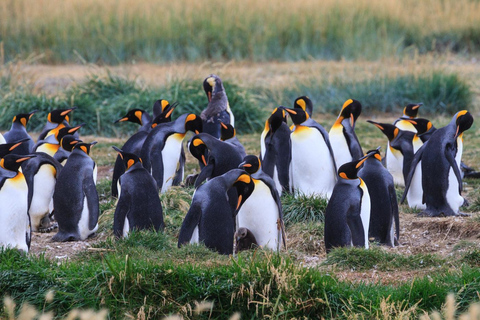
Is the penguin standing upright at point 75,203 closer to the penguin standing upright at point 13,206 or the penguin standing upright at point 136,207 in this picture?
the penguin standing upright at point 136,207

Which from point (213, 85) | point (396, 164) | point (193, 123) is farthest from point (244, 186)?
point (213, 85)

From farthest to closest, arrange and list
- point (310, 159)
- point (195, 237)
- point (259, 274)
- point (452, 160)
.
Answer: point (310, 159) → point (452, 160) → point (195, 237) → point (259, 274)

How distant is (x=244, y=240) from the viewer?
534cm

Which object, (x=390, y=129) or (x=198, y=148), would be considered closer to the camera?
(x=198, y=148)

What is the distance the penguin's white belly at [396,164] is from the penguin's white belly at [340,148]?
0.61 m

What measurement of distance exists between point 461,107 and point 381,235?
7.73 metres

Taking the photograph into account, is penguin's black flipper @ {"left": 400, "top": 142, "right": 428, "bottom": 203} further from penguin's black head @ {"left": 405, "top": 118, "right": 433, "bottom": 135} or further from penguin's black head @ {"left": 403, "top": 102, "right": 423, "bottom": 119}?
penguin's black head @ {"left": 403, "top": 102, "right": 423, "bottom": 119}

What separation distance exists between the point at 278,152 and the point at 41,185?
7.68 feet

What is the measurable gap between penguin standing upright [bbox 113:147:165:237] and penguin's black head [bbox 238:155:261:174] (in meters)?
0.73

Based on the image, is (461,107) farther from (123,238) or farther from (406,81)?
(123,238)

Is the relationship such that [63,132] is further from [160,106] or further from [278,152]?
[278,152]

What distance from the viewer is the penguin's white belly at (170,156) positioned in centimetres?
709

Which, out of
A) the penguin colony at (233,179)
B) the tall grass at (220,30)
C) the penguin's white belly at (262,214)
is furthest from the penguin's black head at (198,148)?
the tall grass at (220,30)

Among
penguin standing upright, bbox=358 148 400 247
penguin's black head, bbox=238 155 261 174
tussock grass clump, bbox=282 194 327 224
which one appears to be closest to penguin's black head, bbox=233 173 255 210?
penguin's black head, bbox=238 155 261 174
